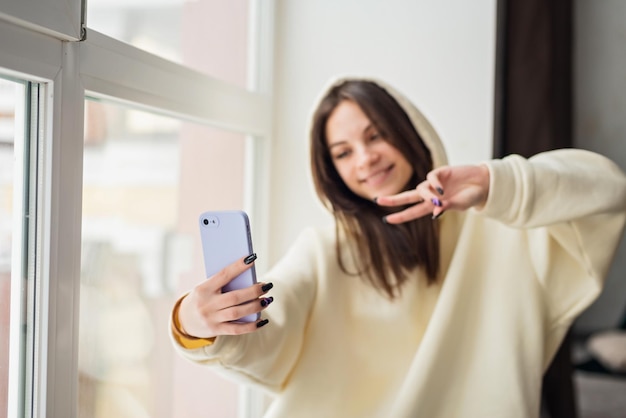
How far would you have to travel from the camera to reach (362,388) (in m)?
1.09

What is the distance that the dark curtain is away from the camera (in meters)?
1.58

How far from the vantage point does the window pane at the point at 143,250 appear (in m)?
0.96

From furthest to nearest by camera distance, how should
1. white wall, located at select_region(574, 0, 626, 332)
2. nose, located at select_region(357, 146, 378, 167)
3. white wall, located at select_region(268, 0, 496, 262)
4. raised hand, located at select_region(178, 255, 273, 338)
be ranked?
1. white wall, located at select_region(574, 0, 626, 332)
2. white wall, located at select_region(268, 0, 496, 262)
3. nose, located at select_region(357, 146, 378, 167)
4. raised hand, located at select_region(178, 255, 273, 338)

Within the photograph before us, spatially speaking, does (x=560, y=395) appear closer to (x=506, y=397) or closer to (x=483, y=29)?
(x=506, y=397)

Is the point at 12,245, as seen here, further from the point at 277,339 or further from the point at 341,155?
the point at 341,155

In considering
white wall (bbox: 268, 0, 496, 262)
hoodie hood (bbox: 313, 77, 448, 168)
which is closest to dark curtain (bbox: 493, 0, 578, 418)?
white wall (bbox: 268, 0, 496, 262)

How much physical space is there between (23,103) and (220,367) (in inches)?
15.5

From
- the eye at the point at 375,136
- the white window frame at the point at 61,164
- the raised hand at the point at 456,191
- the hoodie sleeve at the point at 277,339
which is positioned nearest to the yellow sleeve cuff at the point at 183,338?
the hoodie sleeve at the point at 277,339

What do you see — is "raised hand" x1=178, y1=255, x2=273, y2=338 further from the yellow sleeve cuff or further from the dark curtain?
the dark curtain

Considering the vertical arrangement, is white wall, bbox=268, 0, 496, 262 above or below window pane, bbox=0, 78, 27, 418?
Answer: above

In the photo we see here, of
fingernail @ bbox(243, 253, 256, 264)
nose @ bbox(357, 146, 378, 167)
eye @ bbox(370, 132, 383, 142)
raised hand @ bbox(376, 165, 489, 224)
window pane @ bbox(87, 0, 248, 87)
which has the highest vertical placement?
window pane @ bbox(87, 0, 248, 87)

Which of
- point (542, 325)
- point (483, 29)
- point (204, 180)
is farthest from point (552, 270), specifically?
point (204, 180)

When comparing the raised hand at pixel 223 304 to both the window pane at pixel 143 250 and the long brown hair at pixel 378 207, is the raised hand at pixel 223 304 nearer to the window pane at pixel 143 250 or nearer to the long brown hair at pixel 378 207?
the window pane at pixel 143 250

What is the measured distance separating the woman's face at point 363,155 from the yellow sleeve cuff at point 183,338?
0.36 metres
